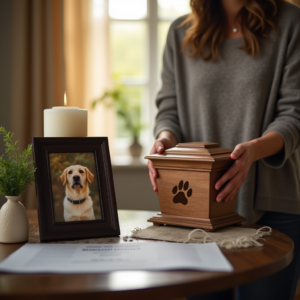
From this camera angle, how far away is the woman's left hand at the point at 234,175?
90 centimetres

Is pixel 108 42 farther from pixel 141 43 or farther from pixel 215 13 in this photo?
pixel 215 13

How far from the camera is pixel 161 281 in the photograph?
0.56 m

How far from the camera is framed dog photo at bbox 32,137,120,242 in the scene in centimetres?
81

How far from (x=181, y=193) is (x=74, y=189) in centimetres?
27

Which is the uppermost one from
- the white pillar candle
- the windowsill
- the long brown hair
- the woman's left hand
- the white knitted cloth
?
the long brown hair

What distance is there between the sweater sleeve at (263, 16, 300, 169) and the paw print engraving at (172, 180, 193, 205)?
42cm

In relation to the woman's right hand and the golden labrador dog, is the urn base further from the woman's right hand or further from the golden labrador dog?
the golden labrador dog

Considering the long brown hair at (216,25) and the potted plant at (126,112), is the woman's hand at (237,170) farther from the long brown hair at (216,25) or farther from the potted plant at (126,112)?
the potted plant at (126,112)

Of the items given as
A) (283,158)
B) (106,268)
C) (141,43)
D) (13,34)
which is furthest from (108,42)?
(106,268)

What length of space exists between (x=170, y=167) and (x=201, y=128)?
52 centimetres

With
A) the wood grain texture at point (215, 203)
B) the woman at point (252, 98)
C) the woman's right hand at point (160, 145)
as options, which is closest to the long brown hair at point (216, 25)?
the woman at point (252, 98)

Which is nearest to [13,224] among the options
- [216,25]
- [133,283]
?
[133,283]

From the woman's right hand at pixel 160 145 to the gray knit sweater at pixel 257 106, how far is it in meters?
0.06

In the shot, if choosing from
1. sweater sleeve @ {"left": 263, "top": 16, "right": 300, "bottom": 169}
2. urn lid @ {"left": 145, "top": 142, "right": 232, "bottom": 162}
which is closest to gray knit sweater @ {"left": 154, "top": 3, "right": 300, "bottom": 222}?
sweater sleeve @ {"left": 263, "top": 16, "right": 300, "bottom": 169}
